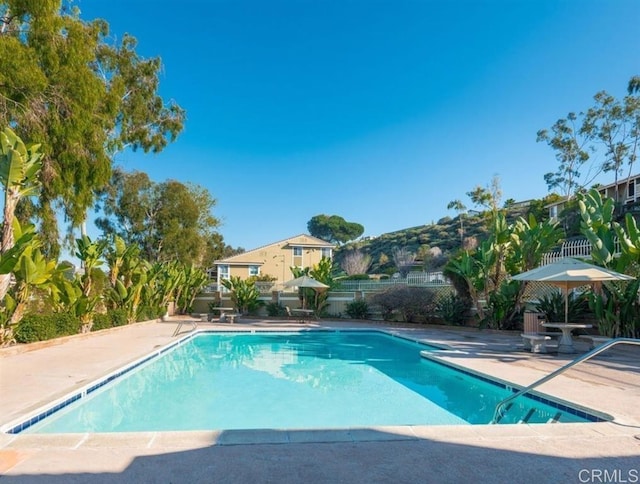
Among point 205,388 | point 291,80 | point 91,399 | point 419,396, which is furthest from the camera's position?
point 291,80

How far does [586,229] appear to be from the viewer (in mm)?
12852

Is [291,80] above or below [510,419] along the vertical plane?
above

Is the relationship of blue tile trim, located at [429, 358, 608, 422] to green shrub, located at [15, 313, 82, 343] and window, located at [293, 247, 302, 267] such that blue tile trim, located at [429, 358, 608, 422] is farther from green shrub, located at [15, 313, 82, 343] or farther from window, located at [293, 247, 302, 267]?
window, located at [293, 247, 302, 267]

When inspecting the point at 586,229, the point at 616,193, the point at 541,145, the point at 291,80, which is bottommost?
the point at 586,229

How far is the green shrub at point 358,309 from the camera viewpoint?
69.2 feet

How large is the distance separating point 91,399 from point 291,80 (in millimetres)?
17305

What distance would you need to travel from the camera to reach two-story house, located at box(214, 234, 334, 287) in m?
39.1

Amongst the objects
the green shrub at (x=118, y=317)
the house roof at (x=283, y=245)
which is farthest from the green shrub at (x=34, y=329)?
the house roof at (x=283, y=245)

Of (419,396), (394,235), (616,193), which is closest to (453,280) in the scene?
(419,396)

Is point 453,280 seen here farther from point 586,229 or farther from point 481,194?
point 481,194

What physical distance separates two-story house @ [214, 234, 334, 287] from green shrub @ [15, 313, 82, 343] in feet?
85.6

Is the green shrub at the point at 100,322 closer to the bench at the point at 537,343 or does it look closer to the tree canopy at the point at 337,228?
the bench at the point at 537,343

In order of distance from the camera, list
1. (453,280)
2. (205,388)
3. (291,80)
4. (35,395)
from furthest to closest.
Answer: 1. (291,80)
2. (453,280)
3. (205,388)
4. (35,395)

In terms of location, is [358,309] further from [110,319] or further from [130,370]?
[130,370]
